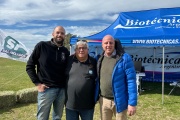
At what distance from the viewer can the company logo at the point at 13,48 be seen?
23.0 ft

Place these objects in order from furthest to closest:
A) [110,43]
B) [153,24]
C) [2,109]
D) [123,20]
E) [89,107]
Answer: [123,20], [153,24], [2,109], [89,107], [110,43]

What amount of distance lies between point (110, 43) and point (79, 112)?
1.10m

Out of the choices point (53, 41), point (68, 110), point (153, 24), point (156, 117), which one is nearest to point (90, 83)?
point (68, 110)

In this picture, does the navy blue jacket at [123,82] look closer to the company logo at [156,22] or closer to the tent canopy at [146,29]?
the tent canopy at [146,29]

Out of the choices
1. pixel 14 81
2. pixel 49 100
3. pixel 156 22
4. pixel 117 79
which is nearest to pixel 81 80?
pixel 117 79

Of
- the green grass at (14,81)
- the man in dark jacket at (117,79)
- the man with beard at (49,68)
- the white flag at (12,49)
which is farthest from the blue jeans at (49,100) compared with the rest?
the green grass at (14,81)

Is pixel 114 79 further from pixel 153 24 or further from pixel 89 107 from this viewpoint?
pixel 153 24

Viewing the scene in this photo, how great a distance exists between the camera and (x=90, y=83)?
316cm

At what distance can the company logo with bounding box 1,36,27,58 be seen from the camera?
7016 mm

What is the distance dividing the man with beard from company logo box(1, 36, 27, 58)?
13.0 ft

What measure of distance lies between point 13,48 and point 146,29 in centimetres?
468

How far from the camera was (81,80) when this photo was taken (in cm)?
312

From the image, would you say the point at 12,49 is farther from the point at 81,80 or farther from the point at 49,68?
the point at 81,80

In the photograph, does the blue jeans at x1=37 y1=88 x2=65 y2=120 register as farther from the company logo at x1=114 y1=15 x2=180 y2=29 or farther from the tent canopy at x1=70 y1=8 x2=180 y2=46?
the company logo at x1=114 y1=15 x2=180 y2=29
